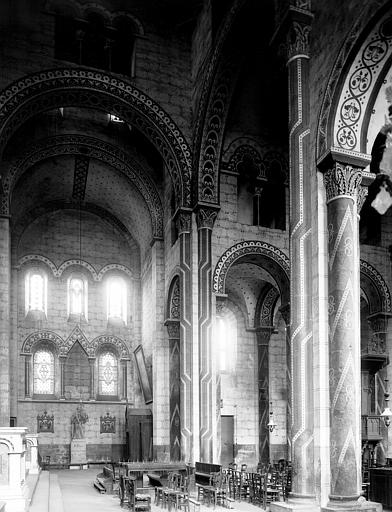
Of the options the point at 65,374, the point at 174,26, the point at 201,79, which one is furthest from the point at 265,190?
the point at 65,374

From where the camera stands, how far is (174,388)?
813 inches

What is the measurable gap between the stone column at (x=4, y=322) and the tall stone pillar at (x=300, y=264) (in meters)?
11.8

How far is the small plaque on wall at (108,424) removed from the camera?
27109 millimetres

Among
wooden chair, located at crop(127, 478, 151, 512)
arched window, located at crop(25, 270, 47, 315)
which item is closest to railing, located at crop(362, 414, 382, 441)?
wooden chair, located at crop(127, 478, 151, 512)

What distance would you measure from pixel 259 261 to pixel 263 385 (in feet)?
22.1

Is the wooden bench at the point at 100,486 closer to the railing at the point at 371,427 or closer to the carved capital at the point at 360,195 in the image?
the railing at the point at 371,427

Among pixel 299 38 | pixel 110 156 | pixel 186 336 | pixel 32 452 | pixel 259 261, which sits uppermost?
pixel 110 156

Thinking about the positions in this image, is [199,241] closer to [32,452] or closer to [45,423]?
[32,452]

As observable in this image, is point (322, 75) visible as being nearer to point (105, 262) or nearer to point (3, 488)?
point (3, 488)

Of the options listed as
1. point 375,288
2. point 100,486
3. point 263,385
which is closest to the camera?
point 100,486

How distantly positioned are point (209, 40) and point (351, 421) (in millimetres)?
12362

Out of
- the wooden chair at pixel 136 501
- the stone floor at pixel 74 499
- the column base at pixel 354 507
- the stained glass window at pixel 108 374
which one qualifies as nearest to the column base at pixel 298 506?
the column base at pixel 354 507

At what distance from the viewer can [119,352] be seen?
2795 cm

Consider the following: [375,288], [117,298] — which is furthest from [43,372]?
[375,288]
